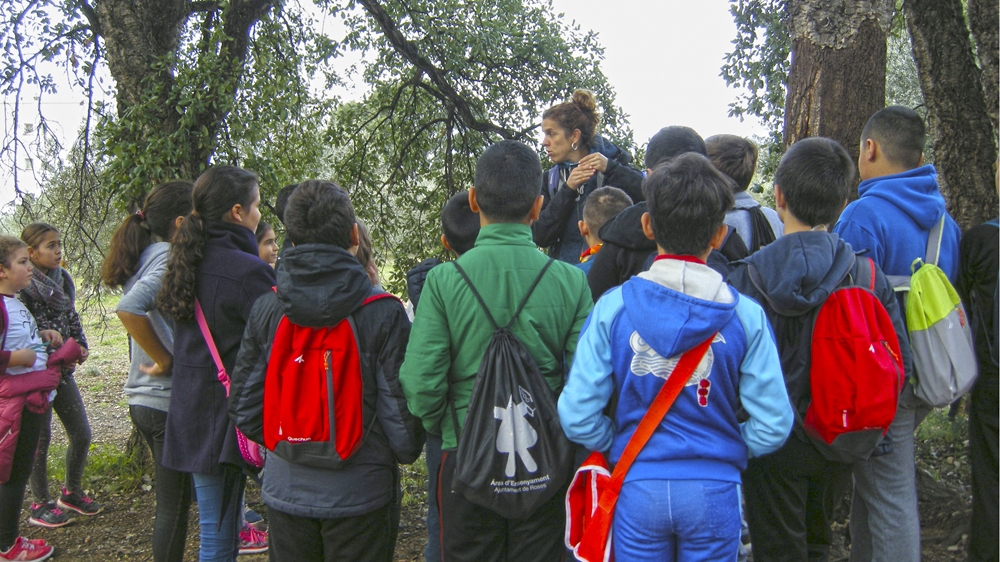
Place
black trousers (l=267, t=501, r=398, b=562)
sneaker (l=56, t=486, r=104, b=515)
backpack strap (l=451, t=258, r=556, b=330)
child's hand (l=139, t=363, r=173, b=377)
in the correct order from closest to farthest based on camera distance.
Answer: backpack strap (l=451, t=258, r=556, b=330) < black trousers (l=267, t=501, r=398, b=562) < child's hand (l=139, t=363, r=173, b=377) < sneaker (l=56, t=486, r=104, b=515)

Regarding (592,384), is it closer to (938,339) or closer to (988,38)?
(938,339)

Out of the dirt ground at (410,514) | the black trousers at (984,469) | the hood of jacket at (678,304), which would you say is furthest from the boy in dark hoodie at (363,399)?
the black trousers at (984,469)

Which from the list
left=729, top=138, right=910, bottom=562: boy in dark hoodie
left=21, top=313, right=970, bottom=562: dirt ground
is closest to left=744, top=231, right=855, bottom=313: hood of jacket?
left=729, top=138, right=910, bottom=562: boy in dark hoodie

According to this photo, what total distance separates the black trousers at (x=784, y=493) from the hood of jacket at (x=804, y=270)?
47 centimetres

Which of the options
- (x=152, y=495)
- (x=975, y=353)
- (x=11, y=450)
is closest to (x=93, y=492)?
(x=152, y=495)

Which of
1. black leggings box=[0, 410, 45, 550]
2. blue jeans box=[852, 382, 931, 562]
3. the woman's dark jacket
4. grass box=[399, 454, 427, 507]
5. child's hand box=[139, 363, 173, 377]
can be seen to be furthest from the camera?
grass box=[399, 454, 427, 507]

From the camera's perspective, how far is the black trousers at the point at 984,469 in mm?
2719

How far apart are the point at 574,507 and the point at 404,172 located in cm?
509

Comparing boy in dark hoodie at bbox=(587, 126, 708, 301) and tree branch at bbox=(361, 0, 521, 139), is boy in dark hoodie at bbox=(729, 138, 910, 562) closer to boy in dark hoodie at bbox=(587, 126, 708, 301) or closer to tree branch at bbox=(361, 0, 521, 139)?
boy in dark hoodie at bbox=(587, 126, 708, 301)

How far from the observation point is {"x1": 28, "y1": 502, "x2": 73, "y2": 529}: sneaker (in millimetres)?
4777

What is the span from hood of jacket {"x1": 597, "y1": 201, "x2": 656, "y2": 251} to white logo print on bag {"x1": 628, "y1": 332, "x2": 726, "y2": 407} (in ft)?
2.00

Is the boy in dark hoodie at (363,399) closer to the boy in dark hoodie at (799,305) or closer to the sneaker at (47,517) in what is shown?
the boy in dark hoodie at (799,305)

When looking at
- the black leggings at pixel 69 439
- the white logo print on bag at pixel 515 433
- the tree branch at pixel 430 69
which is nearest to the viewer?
the white logo print on bag at pixel 515 433

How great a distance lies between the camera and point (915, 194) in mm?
2721
